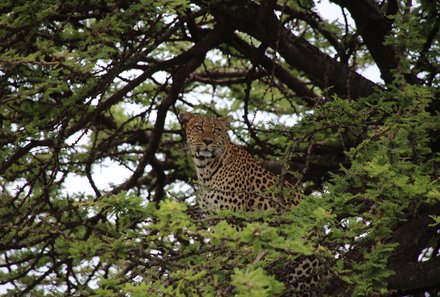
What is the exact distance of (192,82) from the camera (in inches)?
512

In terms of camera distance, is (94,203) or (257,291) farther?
(94,203)

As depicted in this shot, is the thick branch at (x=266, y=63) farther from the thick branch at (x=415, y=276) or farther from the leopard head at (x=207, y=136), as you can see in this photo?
the thick branch at (x=415, y=276)

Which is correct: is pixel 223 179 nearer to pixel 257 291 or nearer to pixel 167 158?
pixel 167 158

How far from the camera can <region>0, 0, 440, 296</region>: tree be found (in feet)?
21.9

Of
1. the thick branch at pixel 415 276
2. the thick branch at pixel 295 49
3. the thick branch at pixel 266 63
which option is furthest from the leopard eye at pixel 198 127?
the thick branch at pixel 415 276

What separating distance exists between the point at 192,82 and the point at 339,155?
2393 mm

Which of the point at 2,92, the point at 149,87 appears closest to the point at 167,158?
the point at 149,87

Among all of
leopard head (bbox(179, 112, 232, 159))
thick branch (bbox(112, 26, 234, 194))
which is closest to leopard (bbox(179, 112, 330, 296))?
leopard head (bbox(179, 112, 232, 159))

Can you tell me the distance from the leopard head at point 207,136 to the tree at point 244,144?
1.16ft

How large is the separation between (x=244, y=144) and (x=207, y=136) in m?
2.40

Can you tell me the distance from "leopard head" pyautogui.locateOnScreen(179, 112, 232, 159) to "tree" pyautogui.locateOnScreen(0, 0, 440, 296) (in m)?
0.35

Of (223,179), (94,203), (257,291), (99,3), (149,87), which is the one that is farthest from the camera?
(149,87)

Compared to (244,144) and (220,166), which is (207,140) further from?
(244,144)

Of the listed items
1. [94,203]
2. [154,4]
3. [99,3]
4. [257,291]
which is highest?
[99,3]
